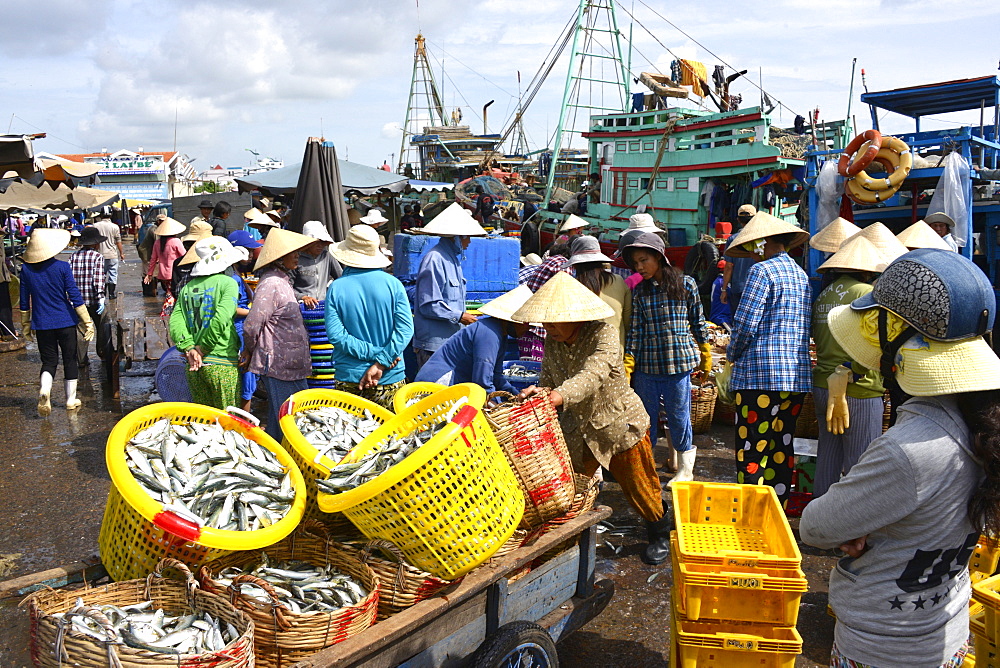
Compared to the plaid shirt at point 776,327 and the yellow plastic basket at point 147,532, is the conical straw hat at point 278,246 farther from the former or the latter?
the plaid shirt at point 776,327

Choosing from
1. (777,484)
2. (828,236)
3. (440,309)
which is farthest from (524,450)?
(828,236)

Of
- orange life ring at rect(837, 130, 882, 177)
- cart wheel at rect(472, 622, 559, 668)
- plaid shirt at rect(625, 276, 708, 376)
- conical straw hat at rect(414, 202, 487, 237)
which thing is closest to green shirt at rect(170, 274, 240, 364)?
conical straw hat at rect(414, 202, 487, 237)

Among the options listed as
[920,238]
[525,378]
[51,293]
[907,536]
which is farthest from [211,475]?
[51,293]

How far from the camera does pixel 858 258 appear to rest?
15.1ft

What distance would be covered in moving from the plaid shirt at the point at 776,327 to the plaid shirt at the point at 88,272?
8032 mm

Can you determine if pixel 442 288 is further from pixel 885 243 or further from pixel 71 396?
pixel 71 396

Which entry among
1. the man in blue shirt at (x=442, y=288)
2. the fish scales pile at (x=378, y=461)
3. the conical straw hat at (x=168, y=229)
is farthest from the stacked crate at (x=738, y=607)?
the conical straw hat at (x=168, y=229)

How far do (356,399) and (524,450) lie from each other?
1095 mm

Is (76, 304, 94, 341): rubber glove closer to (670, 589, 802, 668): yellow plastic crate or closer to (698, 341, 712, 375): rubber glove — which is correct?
(698, 341, 712, 375): rubber glove

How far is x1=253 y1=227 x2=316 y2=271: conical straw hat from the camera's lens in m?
5.57

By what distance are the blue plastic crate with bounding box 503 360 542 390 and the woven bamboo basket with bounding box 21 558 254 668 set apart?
9.65ft

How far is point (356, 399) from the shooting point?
12.4 feet

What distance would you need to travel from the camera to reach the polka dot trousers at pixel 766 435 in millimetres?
4672

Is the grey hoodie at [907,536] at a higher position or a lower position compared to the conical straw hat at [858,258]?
lower
